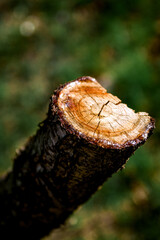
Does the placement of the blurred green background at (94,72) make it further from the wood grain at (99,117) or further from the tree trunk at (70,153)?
the wood grain at (99,117)

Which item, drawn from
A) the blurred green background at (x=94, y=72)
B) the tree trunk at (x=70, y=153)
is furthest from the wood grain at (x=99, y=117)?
the blurred green background at (x=94, y=72)

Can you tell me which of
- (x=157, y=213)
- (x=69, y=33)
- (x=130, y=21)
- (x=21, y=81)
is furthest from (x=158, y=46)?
(x=157, y=213)

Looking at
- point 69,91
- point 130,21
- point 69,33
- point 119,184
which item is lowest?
point 119,184

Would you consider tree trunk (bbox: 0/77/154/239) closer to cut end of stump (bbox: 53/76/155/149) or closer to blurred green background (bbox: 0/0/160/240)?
cut end of stump (bbox: 53/76/155/149)

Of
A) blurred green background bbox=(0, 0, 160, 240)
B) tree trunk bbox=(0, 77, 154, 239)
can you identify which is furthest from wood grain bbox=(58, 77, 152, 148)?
blurred green background bbox=(0, 0, 160, 240)

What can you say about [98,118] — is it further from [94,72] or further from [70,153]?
[94,72]

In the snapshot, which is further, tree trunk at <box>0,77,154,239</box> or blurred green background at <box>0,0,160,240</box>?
blurred green background at <box>0,0,160,240</box>

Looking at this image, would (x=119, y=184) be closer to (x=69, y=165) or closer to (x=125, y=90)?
(x=125, y=90)
